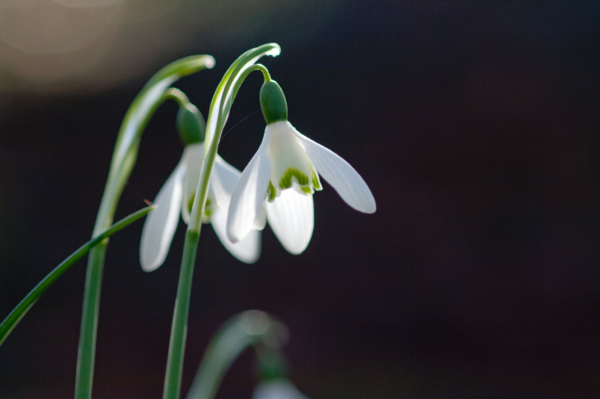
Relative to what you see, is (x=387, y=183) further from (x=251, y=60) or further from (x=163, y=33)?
(x=251, y=60)

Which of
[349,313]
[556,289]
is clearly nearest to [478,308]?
[556,289]

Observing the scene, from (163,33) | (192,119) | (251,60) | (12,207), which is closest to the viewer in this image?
(251,60)

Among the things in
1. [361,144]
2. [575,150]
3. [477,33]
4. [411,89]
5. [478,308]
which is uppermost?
[477,33]

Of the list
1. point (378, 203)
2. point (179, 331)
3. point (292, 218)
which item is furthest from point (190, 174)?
point (378, 203)

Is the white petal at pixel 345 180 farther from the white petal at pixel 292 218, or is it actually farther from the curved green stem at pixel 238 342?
the curved green stem at pixel 238 342

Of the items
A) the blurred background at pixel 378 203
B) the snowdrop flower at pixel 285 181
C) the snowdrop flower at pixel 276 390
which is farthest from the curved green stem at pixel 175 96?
the blurred background at pixel 378 203

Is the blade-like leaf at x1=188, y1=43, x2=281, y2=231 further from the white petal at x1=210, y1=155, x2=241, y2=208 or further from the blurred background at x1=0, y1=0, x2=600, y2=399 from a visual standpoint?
the blurred background at x1=0, y1=0, x2=600, y2=399

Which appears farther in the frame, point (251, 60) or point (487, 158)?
point (487, 158)
